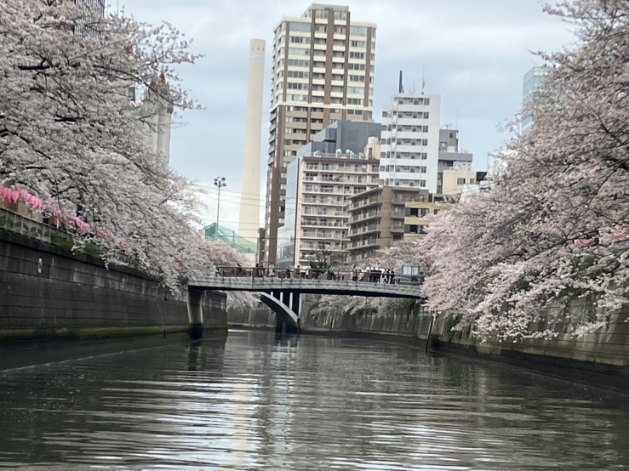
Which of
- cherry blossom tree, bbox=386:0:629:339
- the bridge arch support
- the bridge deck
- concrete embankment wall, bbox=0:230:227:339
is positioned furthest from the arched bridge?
cherry blossom tree, bbox=386:0:629:339

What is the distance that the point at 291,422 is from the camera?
15555mm

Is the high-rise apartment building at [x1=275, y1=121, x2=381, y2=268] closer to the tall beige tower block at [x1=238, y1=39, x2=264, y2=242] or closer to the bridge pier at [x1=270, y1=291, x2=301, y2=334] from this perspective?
the tall beige tower block at [x1=238, y1=39, x2=264, y2=242]

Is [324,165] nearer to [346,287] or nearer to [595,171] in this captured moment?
[346,287]

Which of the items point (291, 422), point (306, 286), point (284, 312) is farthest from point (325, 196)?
point (291, 422)

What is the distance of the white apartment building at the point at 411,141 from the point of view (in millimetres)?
145750

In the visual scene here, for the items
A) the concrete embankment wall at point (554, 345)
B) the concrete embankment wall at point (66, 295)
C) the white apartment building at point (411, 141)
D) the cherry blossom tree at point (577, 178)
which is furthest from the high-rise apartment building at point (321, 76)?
the cherry blossom tree at point (577, 178)

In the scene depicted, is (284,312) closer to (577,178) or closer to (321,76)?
(577,178)

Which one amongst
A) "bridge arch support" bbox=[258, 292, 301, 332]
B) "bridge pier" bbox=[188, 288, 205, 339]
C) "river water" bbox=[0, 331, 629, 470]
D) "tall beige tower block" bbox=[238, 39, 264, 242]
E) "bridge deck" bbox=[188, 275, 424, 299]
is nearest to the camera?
"river water" bbox=[0, 331, 629, 470]

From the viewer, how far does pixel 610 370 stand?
29.0 metres

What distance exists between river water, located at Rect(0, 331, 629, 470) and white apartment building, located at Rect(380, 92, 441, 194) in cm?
11970

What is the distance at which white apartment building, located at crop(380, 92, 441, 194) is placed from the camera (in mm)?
145750

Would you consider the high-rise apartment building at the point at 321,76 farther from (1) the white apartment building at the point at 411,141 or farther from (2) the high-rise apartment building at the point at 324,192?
(1) the white apartment building at the point at 411,141

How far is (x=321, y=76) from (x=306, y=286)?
119482 millimetres

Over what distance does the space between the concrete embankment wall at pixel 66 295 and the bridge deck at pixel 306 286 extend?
13.4 m
